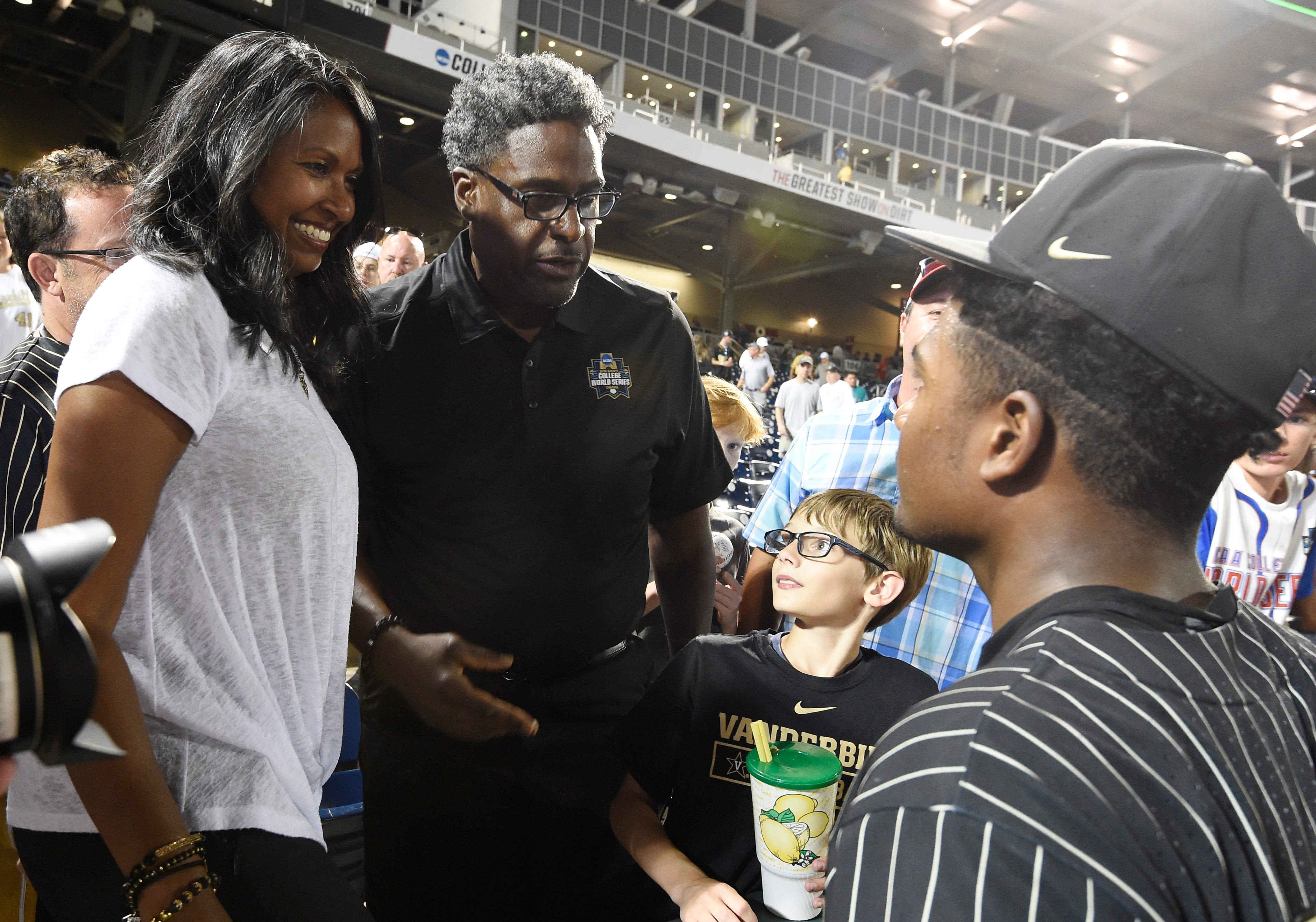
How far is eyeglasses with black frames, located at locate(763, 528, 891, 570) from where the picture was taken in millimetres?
1705

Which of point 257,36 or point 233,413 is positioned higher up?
point 257,36

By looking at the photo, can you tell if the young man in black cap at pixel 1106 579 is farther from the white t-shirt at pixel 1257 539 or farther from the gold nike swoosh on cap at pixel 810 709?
the white t-shirt at pixel 1257 539

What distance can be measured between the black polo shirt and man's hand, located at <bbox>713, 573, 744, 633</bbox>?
92 centimetres

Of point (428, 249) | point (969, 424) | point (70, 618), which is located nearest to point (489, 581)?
point (969, 424)

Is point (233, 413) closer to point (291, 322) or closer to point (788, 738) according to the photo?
point (291, 322)

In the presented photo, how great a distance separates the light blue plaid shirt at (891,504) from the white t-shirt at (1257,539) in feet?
4.63

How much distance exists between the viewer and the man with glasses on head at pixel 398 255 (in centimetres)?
418

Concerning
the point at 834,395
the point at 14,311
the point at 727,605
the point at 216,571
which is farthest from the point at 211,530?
the point at 834,395

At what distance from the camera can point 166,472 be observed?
0.91m

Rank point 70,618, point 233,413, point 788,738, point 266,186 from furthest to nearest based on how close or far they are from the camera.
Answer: point 788,738 < point 266,186 < point 233,413 < point 70,618

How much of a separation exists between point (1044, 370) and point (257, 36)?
1185 millimetres

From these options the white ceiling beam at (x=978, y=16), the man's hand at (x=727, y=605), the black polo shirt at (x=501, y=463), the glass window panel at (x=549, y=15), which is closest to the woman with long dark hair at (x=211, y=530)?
the black polo shirt at (x=501, y=463)

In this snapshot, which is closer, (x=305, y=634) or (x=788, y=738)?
(x=305, y=634)

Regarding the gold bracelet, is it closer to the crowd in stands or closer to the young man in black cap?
the crowd in stands
